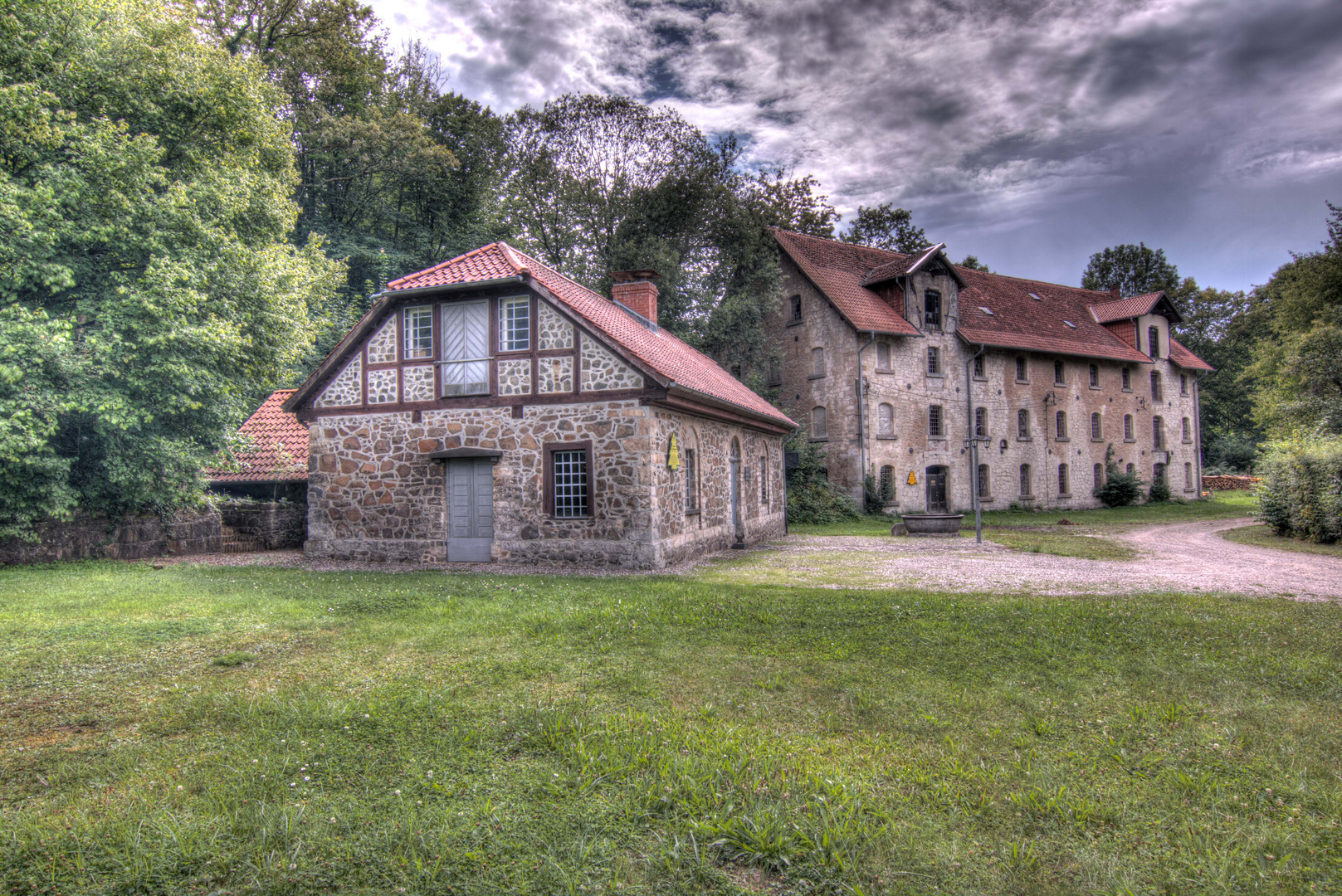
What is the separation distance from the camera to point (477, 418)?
1358 centimetres

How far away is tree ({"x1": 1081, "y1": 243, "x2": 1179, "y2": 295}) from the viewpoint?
160 feet

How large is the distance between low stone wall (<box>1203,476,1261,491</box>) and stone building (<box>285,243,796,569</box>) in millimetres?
43303

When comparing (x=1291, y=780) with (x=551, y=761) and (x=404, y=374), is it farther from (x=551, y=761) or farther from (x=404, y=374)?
(x=404, y=374)

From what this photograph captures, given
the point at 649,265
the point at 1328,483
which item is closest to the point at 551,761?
the point at 1328,483

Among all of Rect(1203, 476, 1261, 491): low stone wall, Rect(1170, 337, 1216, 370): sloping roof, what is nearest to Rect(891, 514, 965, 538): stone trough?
Rect(1170, 337, 1216, 370): sloping roof

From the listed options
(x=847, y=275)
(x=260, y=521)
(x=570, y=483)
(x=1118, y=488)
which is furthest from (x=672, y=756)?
(x=1118, y=488)

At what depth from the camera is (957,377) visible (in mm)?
30359

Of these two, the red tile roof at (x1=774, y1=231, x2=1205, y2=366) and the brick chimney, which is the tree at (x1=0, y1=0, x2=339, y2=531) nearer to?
the brick chimney

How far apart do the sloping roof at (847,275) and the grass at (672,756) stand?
70.0 feet

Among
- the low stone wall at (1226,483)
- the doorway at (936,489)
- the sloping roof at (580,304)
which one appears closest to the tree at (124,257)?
the sloping roof at (580,304)

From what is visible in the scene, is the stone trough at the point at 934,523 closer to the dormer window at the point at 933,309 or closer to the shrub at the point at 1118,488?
the dormer window at the point at 933,309

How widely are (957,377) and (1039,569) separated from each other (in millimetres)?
19437

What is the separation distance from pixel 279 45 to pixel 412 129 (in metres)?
5.49

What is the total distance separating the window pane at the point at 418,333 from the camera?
46.1ft
